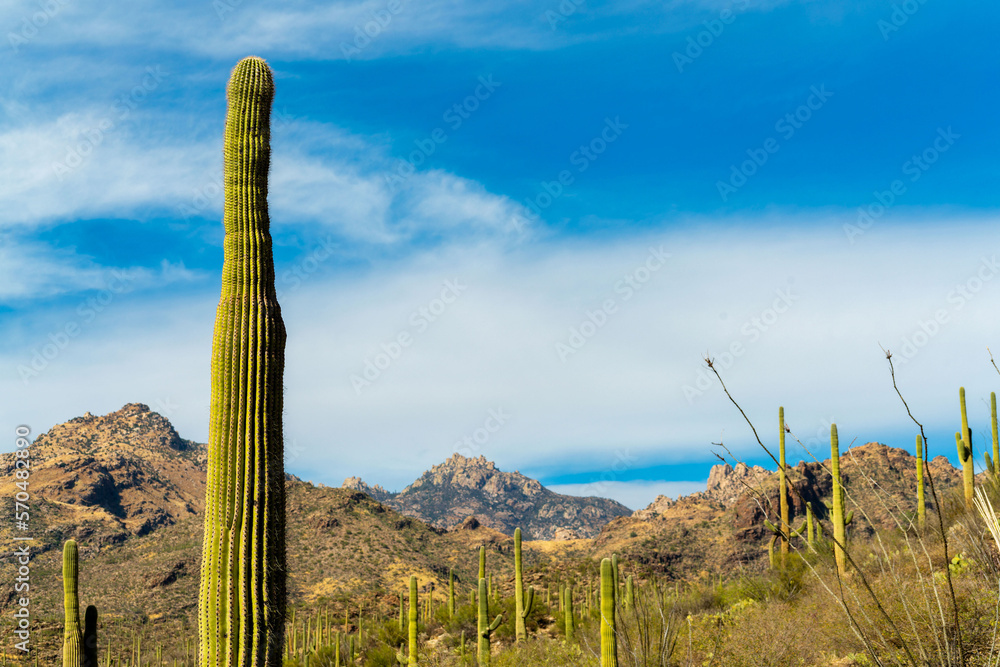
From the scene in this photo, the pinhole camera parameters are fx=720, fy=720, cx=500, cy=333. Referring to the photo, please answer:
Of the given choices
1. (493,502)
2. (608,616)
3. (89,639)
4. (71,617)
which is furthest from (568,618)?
(493,502)

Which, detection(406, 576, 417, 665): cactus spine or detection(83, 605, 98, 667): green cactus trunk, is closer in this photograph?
detection(83, 605, 98, 667): green cactus trunk

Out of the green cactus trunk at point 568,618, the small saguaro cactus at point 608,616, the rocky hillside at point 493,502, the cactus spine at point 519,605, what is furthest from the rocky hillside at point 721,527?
the rocky hillside at point 493,502

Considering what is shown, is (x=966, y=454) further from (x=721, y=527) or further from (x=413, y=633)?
(x=721, y=527)

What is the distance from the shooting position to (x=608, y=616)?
652cm

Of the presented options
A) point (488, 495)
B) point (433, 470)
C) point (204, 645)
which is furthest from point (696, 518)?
point (433, 470)

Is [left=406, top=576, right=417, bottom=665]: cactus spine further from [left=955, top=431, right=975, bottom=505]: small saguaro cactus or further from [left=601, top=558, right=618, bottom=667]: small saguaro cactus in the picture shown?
[left=955, top=431, right=975, bottom=505]: small saguaro cactus

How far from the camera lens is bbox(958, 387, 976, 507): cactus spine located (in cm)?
1385

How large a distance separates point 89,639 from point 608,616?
5352mm

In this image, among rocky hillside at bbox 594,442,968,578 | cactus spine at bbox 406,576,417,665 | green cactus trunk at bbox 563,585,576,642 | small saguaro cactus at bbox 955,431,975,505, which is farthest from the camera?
rocky hillside at bbox 594,442,968,578

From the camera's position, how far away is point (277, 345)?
727 cm

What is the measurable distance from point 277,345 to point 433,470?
160 metres

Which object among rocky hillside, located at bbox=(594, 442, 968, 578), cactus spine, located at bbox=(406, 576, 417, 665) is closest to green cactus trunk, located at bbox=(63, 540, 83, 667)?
cactus spine, located at bbox=(406, 576, 417, 665)

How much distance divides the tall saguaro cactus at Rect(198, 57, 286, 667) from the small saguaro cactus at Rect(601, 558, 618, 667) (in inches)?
Result: 116

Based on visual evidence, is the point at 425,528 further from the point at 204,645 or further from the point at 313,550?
the point at 204,645
